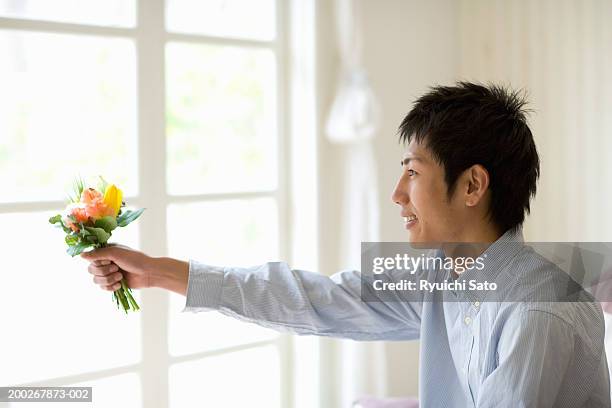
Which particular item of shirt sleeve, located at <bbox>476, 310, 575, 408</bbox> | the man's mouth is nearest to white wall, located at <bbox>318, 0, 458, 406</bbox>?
the man's mouth

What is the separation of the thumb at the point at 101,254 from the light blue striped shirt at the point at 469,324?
0.63 feet

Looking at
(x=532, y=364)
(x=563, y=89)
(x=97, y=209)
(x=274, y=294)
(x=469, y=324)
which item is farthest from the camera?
(x=563, y=89)

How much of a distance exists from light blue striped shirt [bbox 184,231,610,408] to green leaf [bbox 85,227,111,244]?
227 mm

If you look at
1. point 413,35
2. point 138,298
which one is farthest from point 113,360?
point 413,35

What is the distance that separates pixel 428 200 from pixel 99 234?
755 millimetres

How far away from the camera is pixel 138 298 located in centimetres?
229

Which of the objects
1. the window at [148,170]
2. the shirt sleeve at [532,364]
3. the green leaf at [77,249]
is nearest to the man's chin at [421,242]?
the shirt sleeve at [532,364]

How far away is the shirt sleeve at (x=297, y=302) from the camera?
178 centimetres

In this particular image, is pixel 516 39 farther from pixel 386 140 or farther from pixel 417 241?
pixel 417 241

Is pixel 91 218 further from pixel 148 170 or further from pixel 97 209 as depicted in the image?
pixel 148 170

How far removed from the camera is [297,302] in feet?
6.05

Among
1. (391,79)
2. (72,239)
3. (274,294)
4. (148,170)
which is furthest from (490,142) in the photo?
(391,79)

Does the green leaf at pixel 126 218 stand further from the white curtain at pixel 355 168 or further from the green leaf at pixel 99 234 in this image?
the white curtain at pixel 355 168

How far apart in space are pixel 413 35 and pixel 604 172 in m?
0.89
